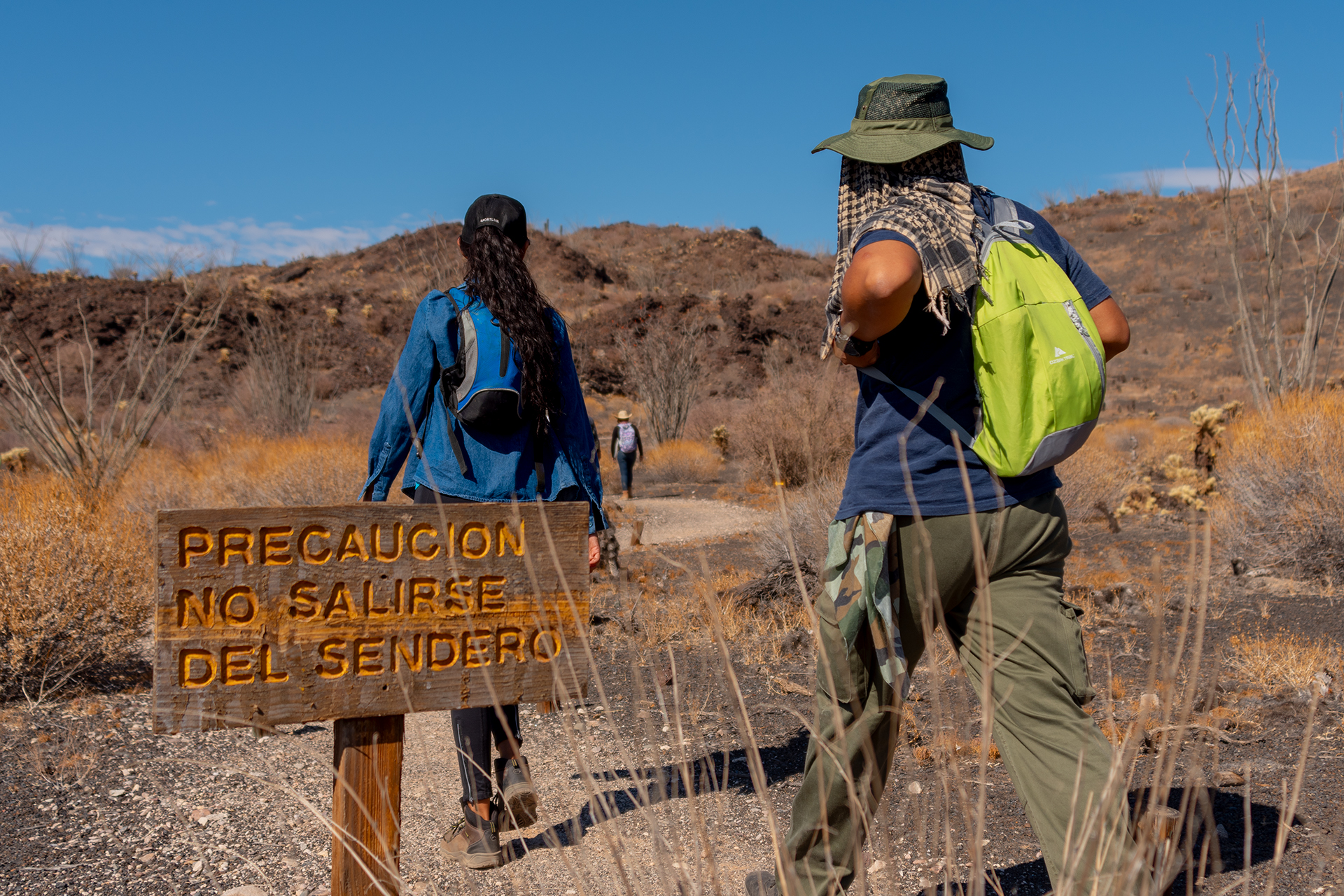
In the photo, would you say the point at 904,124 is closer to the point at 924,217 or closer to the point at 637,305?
the point at 924,217

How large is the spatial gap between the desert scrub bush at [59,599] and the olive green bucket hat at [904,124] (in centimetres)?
416

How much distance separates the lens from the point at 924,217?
1.68m

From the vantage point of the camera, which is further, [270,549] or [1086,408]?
[270,549]

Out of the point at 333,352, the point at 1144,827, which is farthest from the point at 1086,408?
the point at 333,352

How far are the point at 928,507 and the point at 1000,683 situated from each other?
0.35 metres

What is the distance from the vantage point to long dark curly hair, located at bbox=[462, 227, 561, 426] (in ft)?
8.48

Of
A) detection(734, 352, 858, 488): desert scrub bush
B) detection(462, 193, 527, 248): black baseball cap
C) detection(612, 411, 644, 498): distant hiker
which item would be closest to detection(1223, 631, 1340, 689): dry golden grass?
detection(462, 193, 527, 248): black baseball cap

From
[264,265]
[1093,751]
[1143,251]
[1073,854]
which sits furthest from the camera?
[264,265]

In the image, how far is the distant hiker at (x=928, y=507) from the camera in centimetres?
165

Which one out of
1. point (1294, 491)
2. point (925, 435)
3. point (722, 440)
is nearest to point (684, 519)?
point (1294, 491)

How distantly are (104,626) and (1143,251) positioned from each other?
132ft

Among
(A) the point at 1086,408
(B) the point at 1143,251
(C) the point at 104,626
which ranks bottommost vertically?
(C) the point at 104,626

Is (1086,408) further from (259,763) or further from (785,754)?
(259,763)

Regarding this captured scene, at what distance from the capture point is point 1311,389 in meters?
6.89
